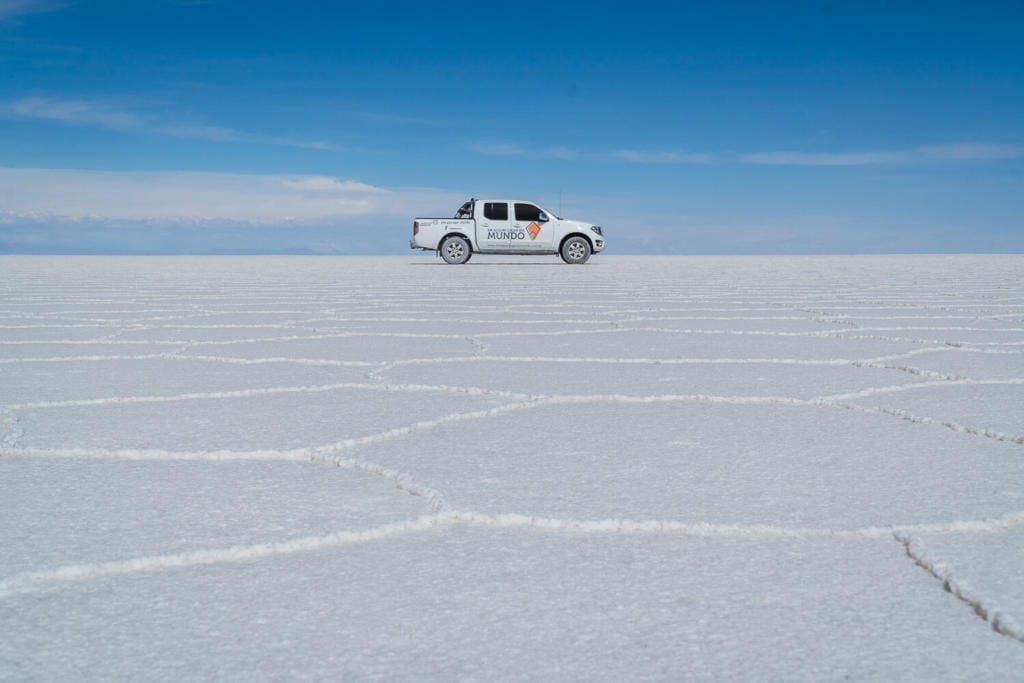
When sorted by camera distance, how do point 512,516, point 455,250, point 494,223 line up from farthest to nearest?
1. point 455,250
2. point 494,223
3. point 512,516

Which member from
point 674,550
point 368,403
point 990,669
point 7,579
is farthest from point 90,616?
point 368,403

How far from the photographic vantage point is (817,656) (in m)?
1.25

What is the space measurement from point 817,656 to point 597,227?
1618 centimetres

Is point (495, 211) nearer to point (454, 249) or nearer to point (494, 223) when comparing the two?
point (494, 223)

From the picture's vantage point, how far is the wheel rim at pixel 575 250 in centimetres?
1712

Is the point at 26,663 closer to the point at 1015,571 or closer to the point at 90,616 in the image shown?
the point at 90,616

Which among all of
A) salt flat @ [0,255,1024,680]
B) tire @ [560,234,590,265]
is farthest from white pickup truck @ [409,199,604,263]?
salt flat @ [0,255,1024,680]

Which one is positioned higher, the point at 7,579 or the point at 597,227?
the point at 597,227

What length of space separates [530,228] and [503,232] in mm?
482

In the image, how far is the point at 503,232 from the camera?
55.1 feet

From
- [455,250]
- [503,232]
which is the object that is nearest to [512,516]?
[503,232]

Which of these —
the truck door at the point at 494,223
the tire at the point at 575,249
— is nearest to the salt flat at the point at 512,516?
the truck door at the point at 494,223

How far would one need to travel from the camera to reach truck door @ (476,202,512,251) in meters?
16.8

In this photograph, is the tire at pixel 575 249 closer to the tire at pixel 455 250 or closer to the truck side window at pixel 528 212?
the truck side window at pixel 528 212
